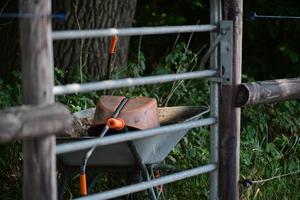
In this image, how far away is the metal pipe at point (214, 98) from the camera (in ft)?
13.7

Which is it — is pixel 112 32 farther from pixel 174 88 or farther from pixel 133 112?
pixel 174 88

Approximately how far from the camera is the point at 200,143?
17.3 ft

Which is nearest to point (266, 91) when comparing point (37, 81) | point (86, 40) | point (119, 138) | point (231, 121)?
point (231, 121)

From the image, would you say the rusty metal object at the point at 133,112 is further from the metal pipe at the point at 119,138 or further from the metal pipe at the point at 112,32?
the metal pipe at the point at 112,32

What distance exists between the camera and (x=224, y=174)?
4262 millimetres

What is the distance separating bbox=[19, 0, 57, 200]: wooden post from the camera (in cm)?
312

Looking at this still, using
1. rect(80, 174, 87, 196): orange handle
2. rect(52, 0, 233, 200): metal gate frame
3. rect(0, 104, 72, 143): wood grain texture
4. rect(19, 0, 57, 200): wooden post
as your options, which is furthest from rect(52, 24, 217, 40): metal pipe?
rect(80, 174, 87, 196): orange handle

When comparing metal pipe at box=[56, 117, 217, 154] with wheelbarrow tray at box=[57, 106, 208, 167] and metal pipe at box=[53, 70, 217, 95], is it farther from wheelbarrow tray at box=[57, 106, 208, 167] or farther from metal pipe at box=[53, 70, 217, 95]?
metal pipe at box=[53, 70, 217, 95]

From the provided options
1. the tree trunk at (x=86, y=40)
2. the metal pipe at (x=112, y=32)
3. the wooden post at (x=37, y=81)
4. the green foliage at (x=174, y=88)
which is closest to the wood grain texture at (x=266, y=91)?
the metal pipe at (x=112, y=32)

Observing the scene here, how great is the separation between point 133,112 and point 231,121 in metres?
0.54

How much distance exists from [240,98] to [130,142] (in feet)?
2.26

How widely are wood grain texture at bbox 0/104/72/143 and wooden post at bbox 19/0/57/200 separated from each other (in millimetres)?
126

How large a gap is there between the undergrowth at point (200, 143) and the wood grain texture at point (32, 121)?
5.48ft

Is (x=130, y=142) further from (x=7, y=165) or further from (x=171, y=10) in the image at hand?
(x=171, y=10)
